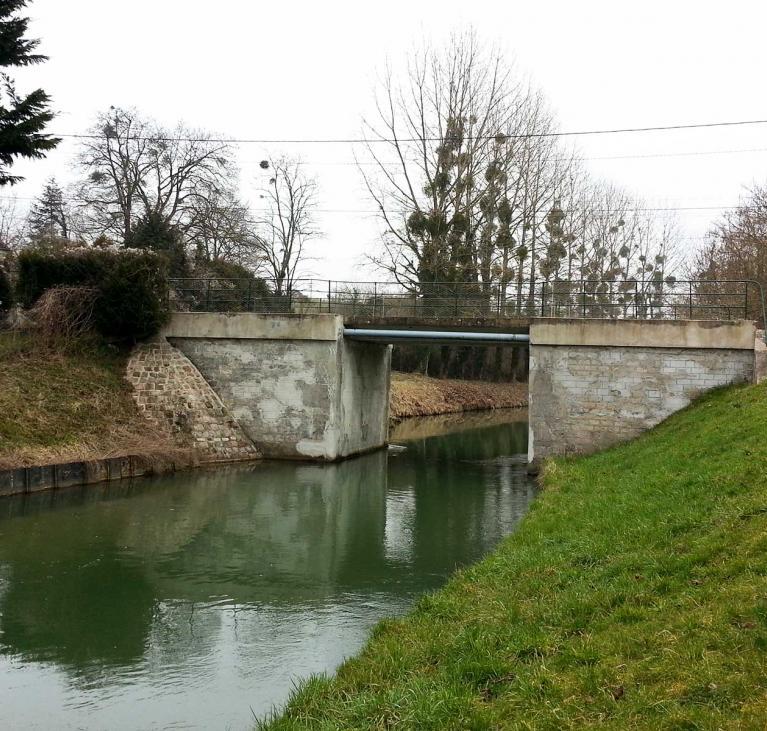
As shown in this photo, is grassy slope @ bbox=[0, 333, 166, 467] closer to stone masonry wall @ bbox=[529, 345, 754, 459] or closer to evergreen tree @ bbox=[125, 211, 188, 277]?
stone masonry wall @ bbox=[529, 345, 754, 459]

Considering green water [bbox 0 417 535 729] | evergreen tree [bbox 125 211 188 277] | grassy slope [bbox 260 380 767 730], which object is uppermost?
evergreen tree [bbox 125 211 188 277]

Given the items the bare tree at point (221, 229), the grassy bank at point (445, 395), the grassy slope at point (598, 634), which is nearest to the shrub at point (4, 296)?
the bare tree at point (221, 229)

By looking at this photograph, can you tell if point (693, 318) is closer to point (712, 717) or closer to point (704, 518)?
point (704, 518)

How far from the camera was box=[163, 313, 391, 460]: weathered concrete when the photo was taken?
20.0 meters

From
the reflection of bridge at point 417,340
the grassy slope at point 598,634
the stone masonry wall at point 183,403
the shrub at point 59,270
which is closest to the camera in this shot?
the grassy slope at point 598,634

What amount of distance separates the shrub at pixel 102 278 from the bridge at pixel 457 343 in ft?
4.71

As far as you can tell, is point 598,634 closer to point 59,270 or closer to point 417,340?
point 417,340

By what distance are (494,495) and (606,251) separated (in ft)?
94.0

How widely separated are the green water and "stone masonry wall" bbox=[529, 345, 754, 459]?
1.69 meters

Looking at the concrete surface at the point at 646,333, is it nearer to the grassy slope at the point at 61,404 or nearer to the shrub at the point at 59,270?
the grassy slope at the point at 61,404

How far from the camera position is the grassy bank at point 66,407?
15648mm

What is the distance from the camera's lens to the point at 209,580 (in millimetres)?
9797

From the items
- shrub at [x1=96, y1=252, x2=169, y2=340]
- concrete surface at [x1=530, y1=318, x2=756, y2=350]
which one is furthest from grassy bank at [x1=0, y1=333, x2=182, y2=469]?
concrete surface at [x1=530, y1=318, x2=756, y2=350]

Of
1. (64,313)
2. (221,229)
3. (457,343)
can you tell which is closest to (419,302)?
(457,343)
